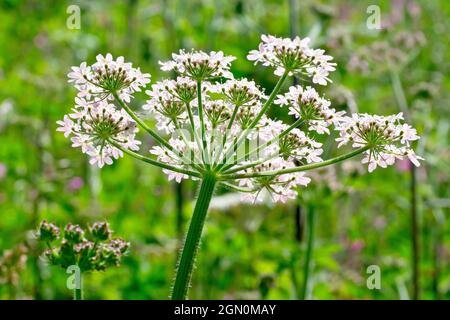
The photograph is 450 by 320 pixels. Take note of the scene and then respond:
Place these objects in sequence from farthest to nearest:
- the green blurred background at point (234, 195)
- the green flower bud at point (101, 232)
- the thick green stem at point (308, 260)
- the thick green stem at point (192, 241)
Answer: the green blurred background at point (234, 195) < the thick green stem at point (308, 260) < the green flower bud at point (101, 232) < the thick green stem at point (192, 241)

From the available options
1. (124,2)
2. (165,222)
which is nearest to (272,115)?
(165,222)

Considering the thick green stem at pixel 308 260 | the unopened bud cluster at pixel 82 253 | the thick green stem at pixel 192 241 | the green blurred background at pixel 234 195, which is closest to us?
the thick green stem at pixel 192 241

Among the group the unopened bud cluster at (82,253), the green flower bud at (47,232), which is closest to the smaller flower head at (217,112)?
the unopened bud cluster at (82,253)

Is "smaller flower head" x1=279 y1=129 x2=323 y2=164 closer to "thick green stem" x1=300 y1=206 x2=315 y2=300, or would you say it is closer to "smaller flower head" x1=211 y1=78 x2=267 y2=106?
"smaller flower head" x1=211 y1=78 x2=267 y2=106

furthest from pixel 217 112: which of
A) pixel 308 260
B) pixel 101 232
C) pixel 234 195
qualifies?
pixel 234 195

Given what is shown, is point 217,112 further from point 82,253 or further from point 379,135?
point 82,253

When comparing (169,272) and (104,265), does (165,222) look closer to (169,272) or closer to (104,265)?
(169,272)

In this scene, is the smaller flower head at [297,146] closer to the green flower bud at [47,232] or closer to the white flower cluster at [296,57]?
the white flower cluster at [296,57]
